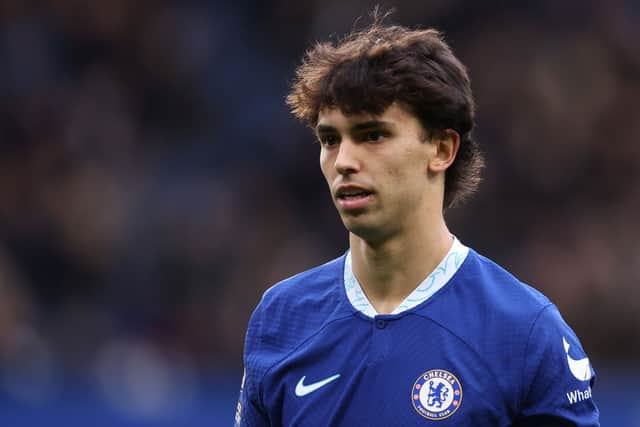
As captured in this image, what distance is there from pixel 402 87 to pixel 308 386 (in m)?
0.92

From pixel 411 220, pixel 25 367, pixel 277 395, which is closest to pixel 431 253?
pixel 411 220

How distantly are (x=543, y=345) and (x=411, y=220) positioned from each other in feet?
1.72

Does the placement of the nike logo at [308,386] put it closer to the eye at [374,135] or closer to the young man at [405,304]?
the young man at [405,304]

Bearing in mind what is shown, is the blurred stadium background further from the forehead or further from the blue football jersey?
the forehead

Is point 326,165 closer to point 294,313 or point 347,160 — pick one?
point 347,160

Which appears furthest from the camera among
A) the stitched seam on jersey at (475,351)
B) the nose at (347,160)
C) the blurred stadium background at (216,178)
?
the blurred stadium background at (216,178)

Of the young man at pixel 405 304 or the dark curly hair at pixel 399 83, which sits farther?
the dark curly hair at pixel 399 83

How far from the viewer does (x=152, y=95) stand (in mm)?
11586

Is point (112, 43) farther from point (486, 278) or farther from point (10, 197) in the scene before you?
point (486, 278)

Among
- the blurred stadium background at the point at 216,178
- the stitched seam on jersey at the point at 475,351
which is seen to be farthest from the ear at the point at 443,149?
the blurred stadium background at the point at 216,178

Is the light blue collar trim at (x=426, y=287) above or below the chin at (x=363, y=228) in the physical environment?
below

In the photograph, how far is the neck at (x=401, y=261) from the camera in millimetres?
3508

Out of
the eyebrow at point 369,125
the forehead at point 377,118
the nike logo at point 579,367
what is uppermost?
the forehead at point 377,118

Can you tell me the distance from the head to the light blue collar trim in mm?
156
